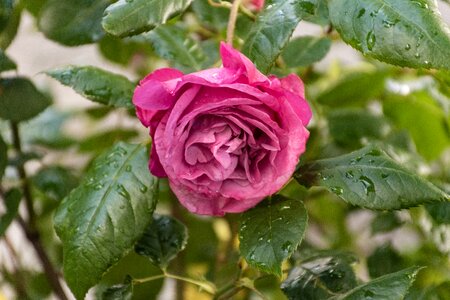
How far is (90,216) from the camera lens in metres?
0.50

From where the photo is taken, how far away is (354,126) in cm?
84

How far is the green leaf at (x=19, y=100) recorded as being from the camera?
26.2 inches

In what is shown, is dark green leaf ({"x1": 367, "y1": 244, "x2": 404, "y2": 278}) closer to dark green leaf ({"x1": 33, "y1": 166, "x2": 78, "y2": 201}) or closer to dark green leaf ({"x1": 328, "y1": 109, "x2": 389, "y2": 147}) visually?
dark green leaf ({"x1": 328, "y1": 109, "x2": 389, "y2": 147})

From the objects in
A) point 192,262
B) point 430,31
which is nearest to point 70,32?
point 430,31

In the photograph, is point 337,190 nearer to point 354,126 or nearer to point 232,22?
point 232,22

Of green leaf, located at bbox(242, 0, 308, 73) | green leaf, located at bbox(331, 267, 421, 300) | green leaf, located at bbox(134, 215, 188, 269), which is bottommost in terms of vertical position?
green leaf, located at bbox(134, 215, 188, 269)

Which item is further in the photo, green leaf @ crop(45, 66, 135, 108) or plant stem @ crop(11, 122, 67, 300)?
plant stem @ crop(11, 122, 67, 300)

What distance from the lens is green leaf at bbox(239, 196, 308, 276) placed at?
0.45 metres

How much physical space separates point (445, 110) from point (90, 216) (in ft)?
1.57

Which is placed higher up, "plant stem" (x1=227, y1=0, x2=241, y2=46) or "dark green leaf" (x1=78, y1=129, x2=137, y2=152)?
"plant stem" (x1=227, y1=0, x2=241, y2=46)

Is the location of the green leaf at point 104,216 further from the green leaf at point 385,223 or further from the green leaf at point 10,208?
the green leaf at point 385,223

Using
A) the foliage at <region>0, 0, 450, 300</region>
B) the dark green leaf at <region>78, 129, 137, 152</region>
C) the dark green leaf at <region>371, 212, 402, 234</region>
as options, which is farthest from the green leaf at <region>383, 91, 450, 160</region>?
the dark green leaf at <region>78, 129, 137, 152</region>

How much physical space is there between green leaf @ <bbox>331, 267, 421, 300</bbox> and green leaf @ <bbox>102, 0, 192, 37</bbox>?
0.22 metres

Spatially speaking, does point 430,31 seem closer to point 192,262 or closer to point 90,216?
point 90,216
